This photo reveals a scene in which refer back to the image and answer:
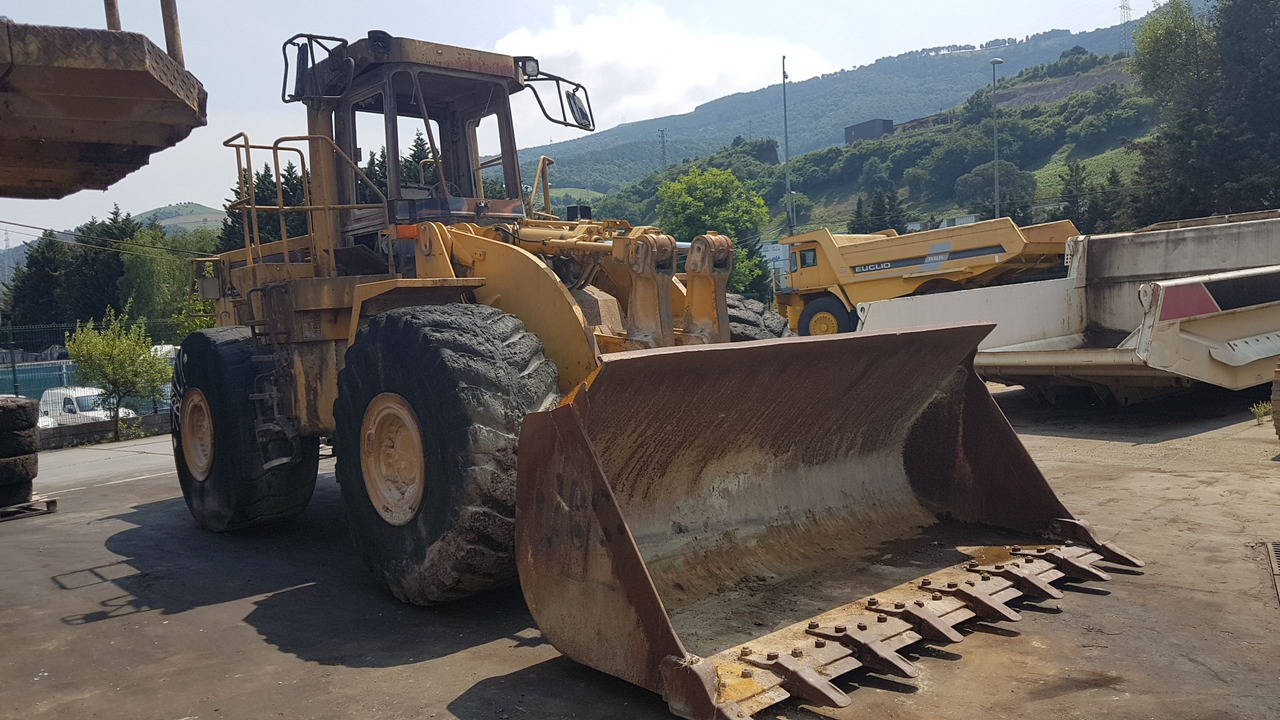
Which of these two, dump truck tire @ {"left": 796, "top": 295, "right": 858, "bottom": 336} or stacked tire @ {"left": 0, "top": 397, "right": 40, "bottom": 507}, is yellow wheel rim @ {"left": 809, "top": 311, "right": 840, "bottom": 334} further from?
stacked tire @ {"left": 0, "top": 397, "right": 40, "bottom": 507}

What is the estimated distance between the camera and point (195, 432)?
7.89m

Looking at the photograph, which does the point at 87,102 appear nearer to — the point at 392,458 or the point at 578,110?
the point at 392,458

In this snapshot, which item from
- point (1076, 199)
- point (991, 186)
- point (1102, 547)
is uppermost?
point (991, 186)

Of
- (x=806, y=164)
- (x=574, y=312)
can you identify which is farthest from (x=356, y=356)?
(x=806, y=164)

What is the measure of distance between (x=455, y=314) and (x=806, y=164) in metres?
102

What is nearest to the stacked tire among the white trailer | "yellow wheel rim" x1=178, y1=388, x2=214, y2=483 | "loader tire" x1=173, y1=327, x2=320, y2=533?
"yellow wheel rim" x1=178, y1=388, x2=214, y2=483

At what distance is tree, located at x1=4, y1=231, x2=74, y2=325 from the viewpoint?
46.4 meters

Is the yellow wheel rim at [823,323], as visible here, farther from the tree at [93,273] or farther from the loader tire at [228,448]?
the tree at [93,273]

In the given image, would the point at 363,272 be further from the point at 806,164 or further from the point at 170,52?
the point at 806,164

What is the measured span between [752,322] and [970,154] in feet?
262

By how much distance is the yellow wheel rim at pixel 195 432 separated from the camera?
7711mm

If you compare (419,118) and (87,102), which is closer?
(87,102)

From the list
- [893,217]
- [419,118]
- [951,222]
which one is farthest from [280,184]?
[893,217]

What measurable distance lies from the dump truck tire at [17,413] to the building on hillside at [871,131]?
121m
